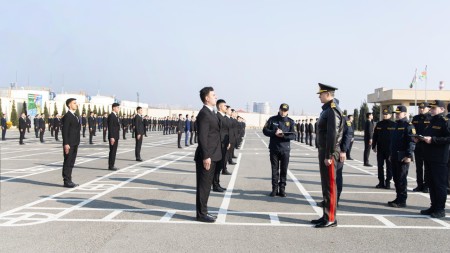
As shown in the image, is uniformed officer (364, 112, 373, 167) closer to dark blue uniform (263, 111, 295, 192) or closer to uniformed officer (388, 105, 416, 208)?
uniformed officer (388, 105, 416, 208)

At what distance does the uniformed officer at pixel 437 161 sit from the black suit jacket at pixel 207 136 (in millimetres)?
3671

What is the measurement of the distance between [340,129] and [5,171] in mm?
10530

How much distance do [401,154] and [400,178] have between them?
0.54 metres

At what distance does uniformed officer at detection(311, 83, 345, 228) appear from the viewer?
6.55 metres

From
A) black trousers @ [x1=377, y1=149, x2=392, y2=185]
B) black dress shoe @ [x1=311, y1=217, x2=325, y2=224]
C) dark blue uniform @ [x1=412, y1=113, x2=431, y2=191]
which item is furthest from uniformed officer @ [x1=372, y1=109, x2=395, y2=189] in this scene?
black dress shoe @ [x1=311, y1=217, x2=325, y2=224]

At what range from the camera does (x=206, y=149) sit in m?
6.82

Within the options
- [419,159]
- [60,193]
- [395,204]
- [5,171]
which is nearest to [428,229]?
[395,204]

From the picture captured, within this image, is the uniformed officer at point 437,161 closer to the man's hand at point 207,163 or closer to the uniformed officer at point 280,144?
the uniformed officer at point 280,144

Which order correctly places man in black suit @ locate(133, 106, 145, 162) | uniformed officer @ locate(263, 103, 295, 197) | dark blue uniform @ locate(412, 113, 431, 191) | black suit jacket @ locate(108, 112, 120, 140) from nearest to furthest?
1. uniformed officer @ locate(263, 103, 295, 197)
2. dark blue uniform @ locate(412, 113, 431, 191)
3. black suit jacket @ locate(108, 112, 120, 140)
4. man in black suit @ locate(133, 106, 145, 162)

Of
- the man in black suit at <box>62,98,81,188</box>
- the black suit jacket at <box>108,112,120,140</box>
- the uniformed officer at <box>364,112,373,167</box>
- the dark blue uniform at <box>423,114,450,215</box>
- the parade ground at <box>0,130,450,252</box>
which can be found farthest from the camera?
the uniformed officer at <box>364,112,373,167</box>

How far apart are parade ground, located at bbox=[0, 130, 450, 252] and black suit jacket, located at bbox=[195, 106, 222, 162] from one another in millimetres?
1045

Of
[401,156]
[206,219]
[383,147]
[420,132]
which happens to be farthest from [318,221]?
[383,147]

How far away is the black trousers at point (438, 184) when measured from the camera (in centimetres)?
740

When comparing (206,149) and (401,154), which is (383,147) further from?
(206,149)
